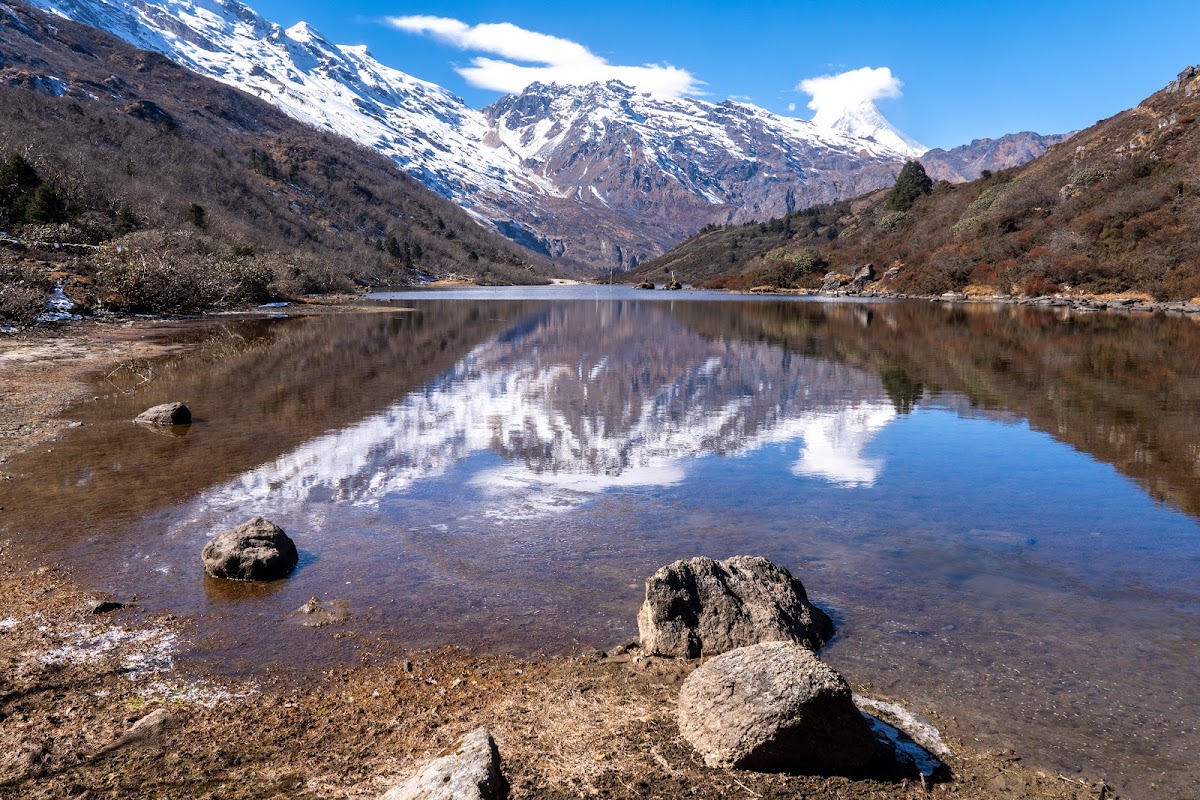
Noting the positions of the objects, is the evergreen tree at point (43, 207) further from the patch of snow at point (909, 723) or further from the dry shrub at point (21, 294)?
the patch of snow at point (909, 723)

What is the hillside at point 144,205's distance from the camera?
45.7 m

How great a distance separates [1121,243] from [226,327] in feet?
243

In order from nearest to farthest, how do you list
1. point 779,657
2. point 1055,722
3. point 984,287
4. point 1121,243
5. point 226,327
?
point 779,657
point 1055,722
point 226,327
point 1121,243
point 984,287

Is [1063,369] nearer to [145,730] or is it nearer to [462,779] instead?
[462,779]

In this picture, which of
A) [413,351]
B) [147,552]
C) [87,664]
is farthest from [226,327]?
[87,664]

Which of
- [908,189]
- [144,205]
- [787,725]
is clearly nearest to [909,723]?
[787,725]

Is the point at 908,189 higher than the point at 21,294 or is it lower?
higher

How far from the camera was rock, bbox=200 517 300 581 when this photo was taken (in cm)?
812

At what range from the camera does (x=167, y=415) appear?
613 inches

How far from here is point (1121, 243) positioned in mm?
69000

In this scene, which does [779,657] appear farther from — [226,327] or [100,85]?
[100,85]

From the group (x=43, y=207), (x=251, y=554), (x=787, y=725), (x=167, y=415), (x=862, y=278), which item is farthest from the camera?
(x=862, y=278)

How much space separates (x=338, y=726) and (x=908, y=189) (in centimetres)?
15488

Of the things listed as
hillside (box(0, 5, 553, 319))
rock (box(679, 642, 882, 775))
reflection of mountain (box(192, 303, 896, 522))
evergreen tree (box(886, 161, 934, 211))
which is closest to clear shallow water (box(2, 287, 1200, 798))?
reflection of mountain (box(192, 303, 896, 522))
